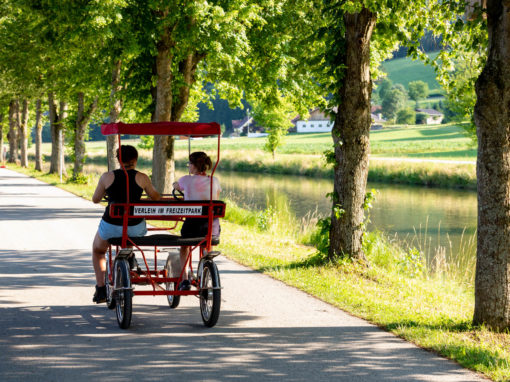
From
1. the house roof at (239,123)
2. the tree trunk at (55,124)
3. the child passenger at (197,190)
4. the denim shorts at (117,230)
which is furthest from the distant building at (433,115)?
the denim shorts at (117,230)

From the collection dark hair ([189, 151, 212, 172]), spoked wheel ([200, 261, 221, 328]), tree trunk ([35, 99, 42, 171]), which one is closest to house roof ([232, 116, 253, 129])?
tree trunk ([35, 99, 42, 171])

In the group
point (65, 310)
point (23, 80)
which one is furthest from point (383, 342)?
point (23, 80)

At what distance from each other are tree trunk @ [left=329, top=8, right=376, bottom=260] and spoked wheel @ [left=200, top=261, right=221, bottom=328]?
373 cm

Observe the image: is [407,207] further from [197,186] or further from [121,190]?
[121,190]

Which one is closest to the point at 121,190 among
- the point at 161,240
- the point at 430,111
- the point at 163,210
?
the point at 163,210

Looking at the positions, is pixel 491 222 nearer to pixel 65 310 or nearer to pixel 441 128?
pixel 65 310

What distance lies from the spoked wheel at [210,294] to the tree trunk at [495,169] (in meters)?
2.75

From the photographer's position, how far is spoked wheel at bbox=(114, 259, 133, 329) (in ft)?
22.2

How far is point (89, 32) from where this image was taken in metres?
15.3

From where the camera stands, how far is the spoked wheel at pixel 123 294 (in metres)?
6.77

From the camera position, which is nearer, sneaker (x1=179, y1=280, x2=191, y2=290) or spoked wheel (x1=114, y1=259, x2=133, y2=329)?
spoked wheel (x1=114, y1=259, x2=133, y2=329)

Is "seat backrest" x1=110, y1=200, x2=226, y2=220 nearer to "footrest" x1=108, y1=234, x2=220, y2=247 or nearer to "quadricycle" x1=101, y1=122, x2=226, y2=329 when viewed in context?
"quadricycle" x1=101, y1=122, x2=226, y2=329

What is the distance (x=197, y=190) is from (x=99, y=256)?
1.33 metres

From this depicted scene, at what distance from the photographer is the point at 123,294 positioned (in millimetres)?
6852
